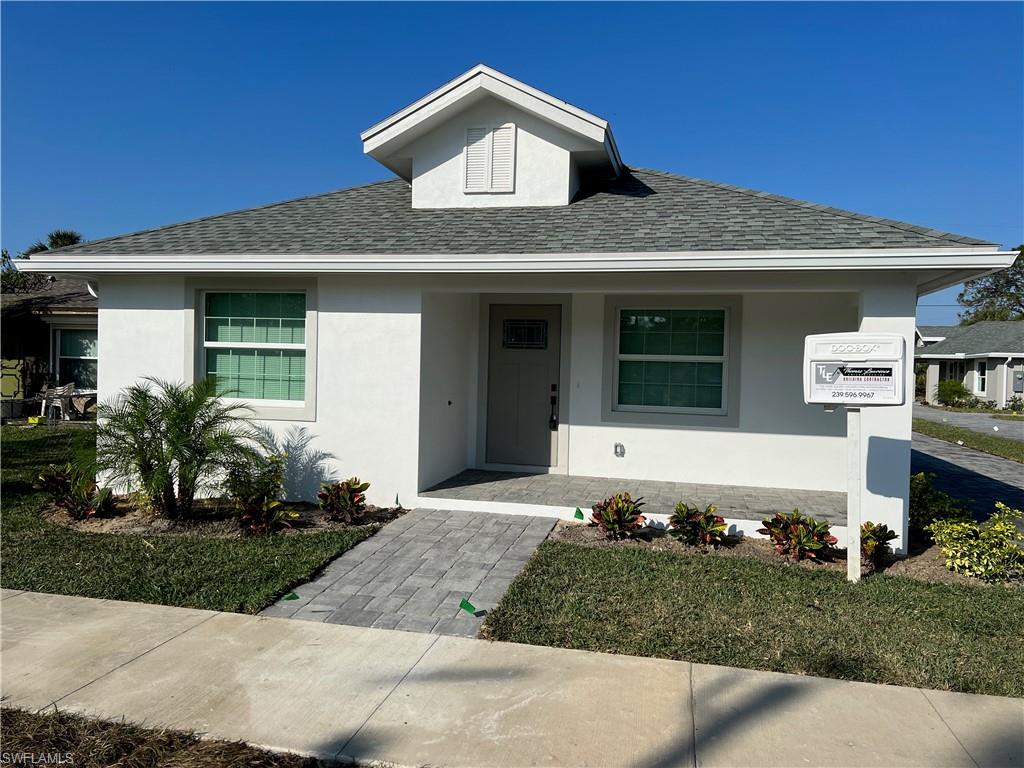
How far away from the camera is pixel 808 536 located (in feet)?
20.6

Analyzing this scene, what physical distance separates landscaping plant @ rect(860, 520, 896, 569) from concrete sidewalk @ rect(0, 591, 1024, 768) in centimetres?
243

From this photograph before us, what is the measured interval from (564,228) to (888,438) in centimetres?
421

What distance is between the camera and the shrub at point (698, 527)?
6.65m

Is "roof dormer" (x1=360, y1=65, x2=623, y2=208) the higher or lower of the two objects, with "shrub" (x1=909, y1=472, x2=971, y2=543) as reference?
higher

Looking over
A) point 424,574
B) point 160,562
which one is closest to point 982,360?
point 424,574

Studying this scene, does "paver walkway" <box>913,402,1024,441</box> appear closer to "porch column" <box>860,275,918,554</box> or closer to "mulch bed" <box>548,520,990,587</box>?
"porch column" <box>860,275,918,554</box>

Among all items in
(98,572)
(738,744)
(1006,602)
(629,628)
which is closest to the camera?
(738,744)

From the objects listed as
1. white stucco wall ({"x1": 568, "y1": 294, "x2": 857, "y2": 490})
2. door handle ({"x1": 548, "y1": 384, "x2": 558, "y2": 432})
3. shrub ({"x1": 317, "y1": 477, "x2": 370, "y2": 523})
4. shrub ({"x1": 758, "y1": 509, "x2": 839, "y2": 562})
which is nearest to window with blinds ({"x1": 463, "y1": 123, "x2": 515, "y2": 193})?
white stucco wall ({"x1": 568, "y1": 294, "x2": 857, "y2": 490})

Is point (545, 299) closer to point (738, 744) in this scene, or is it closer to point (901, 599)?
point (901, 599)

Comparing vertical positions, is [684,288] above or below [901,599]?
above

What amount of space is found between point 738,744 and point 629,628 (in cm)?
141

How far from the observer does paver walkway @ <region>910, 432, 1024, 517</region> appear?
9875 mm

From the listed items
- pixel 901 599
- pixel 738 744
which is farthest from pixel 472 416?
pixel 738 744

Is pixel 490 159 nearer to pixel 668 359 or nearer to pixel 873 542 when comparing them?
pixel 668 359
